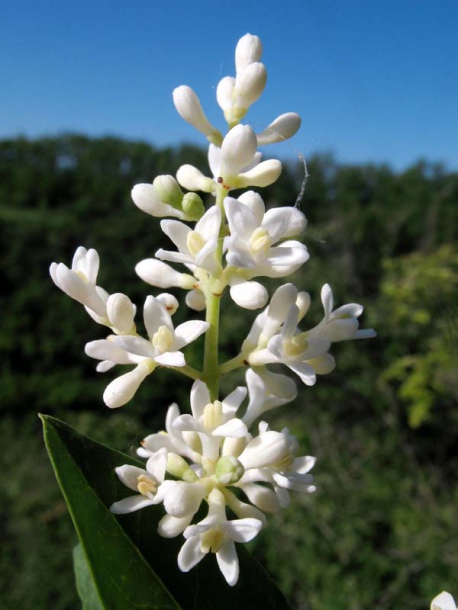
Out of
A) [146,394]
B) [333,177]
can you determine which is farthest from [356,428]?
[333,177]

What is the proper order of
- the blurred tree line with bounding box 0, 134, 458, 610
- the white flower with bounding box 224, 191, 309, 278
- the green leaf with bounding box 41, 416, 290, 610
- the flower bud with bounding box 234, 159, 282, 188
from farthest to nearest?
1. the blurred tree line with bounding box 0, 134, 458, 610
2. the flower bud with bounding box 234, 159, 282, 188
3. the white flower with bounding box 224, 191, 309, 278
4. the green leaf with bounding box 41, 416, 290, 610

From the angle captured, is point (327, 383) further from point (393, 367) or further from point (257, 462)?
point (257, 462)

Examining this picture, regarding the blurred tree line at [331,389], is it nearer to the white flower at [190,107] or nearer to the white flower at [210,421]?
the white flower at [210,421]

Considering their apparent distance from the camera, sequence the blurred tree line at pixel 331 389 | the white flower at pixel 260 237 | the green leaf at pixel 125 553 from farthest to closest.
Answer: the blurred tree line at pixel 331 389
the white flower at pixel 260 237
the green leaf at pixel 125 553

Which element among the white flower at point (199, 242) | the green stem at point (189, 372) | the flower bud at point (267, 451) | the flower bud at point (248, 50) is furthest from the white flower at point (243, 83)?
the flower bud at point (267, 451)

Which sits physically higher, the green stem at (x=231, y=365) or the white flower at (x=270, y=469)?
the green stem at (x=231, y=365)

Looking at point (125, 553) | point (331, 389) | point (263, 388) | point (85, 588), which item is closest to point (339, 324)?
point (263, 388)

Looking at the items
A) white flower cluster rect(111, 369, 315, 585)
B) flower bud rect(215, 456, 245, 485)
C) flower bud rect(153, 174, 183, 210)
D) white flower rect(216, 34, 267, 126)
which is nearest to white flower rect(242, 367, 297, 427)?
white flower cluster rect(111, 369, 315, 585)

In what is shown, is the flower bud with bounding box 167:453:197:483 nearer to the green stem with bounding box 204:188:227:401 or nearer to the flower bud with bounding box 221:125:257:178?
the green stem with bounding box 204:188:227:401
